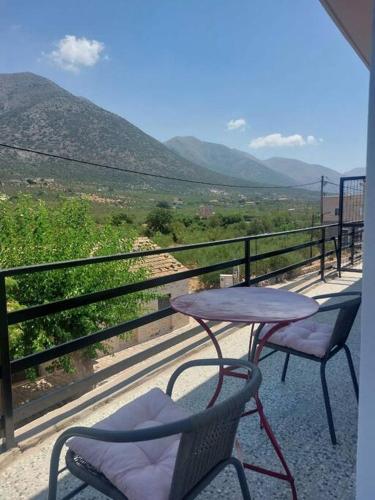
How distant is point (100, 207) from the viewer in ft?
83.3

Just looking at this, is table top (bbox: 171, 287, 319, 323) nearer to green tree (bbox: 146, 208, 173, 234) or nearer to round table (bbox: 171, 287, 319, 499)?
round table (bbox: 171, 287, 319, 499)

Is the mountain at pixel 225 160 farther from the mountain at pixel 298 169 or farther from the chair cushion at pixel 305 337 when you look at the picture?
the chair cushion at pixel 305 337

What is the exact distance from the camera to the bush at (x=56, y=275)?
6.86 m

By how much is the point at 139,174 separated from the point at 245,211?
1149 centimetres

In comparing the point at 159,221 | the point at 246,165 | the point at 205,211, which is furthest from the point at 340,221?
the point at 246,165

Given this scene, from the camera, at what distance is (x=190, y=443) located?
972 mm

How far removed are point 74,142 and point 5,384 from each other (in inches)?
1315

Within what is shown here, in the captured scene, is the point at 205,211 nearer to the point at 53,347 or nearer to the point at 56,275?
the point at 56,275

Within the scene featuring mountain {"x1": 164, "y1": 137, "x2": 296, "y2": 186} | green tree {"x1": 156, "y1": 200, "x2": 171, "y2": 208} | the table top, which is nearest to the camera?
the table top

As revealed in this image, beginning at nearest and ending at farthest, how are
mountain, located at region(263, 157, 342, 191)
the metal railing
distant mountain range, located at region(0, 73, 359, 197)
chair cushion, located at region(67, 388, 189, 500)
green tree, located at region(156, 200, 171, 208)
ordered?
chair cushion, located at region(67, 388, 189, 500) → the metal railing → distant mountain range, located at region(0, 73, 359, 197) → green tree, located at region(156, 200, 171, 208) → mountain, located at region(263, 157, 342, 191)

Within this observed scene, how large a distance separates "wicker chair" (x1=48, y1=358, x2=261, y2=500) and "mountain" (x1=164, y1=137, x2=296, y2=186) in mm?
74992

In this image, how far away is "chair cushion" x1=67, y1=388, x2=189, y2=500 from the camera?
1.05 meters

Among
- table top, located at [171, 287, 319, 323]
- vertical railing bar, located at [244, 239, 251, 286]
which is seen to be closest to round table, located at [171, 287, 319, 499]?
table top, located at [171, 287, 319, 323]

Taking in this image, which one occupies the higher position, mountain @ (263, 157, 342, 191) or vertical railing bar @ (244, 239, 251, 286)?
mountain @ (263, 157, 342, 191)
